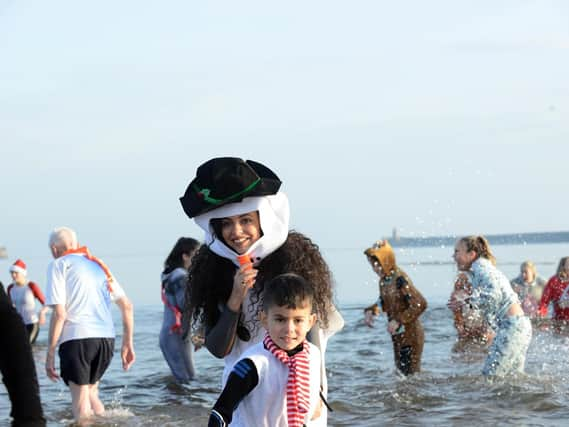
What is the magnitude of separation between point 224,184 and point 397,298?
665cm

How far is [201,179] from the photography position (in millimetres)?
4781

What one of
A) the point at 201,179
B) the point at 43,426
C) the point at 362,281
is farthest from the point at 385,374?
the point at 362,281

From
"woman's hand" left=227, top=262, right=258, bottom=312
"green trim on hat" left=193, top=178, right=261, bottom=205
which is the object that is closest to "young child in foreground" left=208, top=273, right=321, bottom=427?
"woman's hand" left=227, top=262, right=258, bottom=312

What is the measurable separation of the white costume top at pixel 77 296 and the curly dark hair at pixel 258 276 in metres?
4.21

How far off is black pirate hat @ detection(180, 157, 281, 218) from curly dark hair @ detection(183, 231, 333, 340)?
0.28 meters

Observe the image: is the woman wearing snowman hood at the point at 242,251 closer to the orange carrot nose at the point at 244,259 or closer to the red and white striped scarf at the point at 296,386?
the orange carrot nose at the point at 244,259

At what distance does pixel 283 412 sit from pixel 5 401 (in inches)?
319

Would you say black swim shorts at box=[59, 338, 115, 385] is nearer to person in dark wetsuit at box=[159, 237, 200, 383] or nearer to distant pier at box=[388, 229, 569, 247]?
person in dark wetsuit at box=[159, 237, 200, 383]

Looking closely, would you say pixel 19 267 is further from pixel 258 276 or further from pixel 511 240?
pixel 511 240

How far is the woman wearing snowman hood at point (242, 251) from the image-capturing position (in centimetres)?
470

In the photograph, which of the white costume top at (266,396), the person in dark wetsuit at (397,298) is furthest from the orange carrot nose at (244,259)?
the person in dark wetsuit at (397,298)

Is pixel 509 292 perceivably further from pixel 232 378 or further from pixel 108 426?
pixel 232 378

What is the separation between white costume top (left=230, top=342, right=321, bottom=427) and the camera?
14.5 ft

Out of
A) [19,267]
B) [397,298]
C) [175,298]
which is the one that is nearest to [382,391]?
[397,298]
